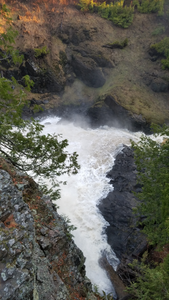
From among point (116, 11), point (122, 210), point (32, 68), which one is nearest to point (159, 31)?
point (116, 11)

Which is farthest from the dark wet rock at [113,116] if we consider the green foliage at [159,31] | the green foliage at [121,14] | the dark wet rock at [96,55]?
the green foliage at [121,14]

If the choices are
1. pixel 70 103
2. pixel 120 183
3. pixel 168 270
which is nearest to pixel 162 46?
pixel 70 103

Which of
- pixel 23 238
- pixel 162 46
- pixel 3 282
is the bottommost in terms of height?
pixel 3 282

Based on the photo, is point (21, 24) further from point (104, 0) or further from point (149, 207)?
point (149, 207)

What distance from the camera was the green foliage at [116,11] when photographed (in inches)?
1289

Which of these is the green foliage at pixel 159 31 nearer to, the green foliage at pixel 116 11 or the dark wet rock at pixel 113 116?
the green foliage at pixel 116 11

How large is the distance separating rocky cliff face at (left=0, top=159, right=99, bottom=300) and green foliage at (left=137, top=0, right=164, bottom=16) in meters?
41.4

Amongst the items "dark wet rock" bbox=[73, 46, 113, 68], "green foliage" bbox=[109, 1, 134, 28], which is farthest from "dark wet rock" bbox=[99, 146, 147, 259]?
"green foliage" bbox=[109, 1, 134, 28]

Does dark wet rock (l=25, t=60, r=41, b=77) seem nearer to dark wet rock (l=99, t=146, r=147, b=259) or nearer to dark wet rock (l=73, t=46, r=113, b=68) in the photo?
dark wet rock (l=73, t=46, r=113, b=68)

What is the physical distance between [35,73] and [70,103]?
6.50 metres

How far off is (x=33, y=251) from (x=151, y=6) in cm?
4395

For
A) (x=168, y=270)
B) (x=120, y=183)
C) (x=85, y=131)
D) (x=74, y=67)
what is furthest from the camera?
(x=74, y=67)

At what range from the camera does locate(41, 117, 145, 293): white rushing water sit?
10.1 m

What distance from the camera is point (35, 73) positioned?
84.6ft
